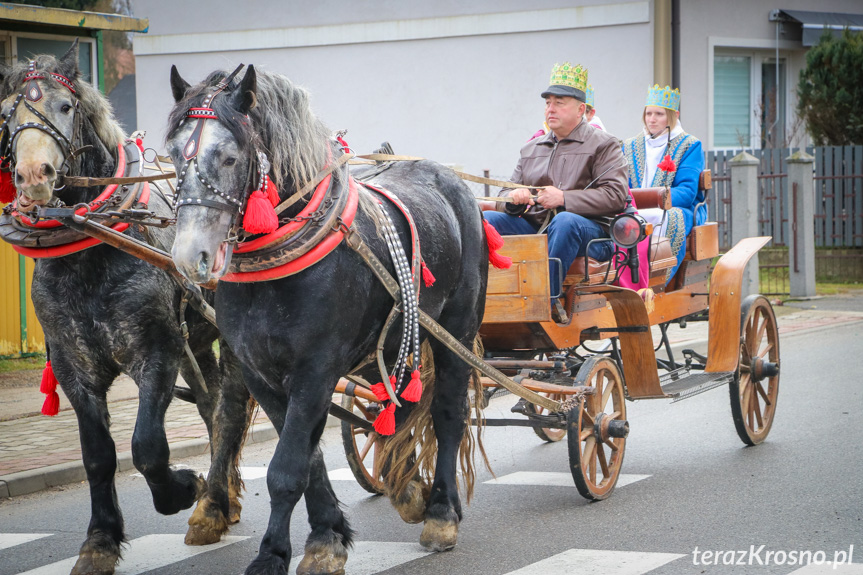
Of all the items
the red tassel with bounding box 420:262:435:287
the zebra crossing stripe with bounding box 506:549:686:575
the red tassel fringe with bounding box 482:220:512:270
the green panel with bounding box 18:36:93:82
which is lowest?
the zebra crossing stripe with bounding box 506:549:686:575

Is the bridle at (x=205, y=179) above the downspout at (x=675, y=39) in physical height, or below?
below

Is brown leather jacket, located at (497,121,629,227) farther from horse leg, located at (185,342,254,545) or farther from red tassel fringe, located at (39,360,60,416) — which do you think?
red tassel fringe, located at (39,360,60,416)

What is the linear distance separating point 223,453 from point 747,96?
16503 mm

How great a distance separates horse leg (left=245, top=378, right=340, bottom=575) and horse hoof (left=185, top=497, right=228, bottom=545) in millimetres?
1148

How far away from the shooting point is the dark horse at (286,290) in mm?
3592

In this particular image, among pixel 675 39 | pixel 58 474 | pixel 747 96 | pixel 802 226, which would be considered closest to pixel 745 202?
pixel 802 226

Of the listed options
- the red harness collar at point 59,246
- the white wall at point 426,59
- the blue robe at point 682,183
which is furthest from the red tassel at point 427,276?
the white wall at point 426,59

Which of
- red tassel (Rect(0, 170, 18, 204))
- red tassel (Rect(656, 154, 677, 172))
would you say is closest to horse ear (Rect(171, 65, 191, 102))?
red tassel (Rect(0, 170, 18, 204))

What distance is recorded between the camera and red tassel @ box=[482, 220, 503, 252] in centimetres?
527

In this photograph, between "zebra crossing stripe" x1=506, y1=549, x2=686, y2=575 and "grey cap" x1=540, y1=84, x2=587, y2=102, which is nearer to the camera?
"zebra crossing stripe" x1=506, y1=549, x2=686, y2=575

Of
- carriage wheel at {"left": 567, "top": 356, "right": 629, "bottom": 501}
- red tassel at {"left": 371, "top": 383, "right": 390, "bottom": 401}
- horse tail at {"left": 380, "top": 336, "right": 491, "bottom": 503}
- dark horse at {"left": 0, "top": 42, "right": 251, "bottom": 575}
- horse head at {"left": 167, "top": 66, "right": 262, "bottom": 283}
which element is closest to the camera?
horse head at {"left": 167, "top": 66, "right": 262, "bottom": 283}

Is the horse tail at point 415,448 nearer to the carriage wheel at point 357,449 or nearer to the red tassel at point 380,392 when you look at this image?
the carriage wheel at point 357,449

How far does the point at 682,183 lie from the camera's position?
755 centimetres

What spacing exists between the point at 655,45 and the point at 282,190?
1445cm
